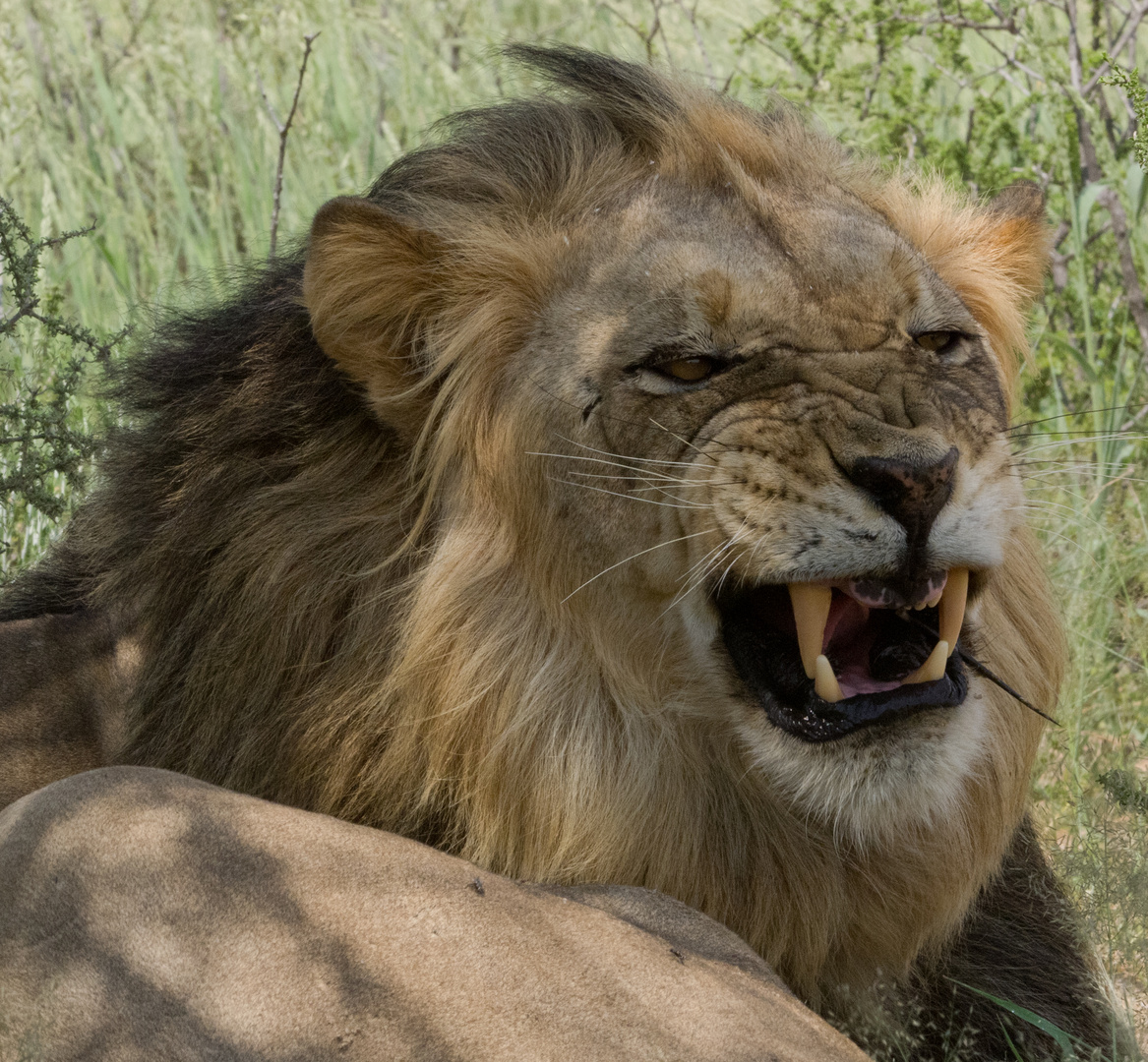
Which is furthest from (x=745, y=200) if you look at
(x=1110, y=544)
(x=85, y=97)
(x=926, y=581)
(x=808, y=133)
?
(x=85, y=97)

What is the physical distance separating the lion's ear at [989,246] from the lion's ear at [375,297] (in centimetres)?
92

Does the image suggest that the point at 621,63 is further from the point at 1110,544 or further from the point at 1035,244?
the point at 1110,544

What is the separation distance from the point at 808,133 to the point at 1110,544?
1.99 metres

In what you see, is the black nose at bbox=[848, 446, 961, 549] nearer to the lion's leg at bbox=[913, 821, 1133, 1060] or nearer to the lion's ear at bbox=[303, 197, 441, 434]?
the lion's ear at bbox=[303, 197, 441, 434]

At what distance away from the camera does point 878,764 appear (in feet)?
7.82

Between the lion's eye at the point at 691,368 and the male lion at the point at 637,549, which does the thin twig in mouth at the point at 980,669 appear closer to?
the male lion at the point at 637,549

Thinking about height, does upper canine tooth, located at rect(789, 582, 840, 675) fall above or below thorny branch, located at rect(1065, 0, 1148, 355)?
below

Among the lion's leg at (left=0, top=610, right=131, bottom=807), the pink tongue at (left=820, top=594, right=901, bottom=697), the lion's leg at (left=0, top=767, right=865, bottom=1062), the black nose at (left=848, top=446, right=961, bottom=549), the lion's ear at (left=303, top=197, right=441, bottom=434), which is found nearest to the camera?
the lion's leg at (left=0, top=767, right=865, bottom=1062)

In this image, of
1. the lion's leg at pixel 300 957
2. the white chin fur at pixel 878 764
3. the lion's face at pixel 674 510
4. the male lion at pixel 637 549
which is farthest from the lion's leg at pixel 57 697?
the white chin fur at pixel 878 764

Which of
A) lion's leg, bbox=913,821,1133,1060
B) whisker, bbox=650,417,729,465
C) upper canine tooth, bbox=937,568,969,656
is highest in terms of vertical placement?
whisker, bbox=650,417,729,465

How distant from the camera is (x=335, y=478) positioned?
2.74m

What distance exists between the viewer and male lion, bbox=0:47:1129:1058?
239cm

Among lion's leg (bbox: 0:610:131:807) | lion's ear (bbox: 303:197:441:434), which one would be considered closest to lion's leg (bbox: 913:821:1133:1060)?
lion's ear (bbox: 303:197:441:434)

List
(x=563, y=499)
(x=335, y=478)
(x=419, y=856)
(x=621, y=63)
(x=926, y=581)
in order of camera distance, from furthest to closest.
Result: (x=621, y=63), (x=335, y=478), (x=563, y=499), (x=926, y=581), (x=419, y=856)
